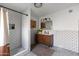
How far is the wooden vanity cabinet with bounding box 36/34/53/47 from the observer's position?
3.32 meters

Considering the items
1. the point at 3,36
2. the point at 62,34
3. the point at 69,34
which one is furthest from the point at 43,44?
the point at 3,36

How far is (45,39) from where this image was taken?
3.37m

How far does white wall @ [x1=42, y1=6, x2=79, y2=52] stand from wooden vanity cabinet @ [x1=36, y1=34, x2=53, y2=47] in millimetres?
213

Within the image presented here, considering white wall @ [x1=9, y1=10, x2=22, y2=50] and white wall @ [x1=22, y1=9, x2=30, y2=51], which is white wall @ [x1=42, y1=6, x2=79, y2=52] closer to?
white wall @ [x1=22, y1=9, x2=30, y2=51]

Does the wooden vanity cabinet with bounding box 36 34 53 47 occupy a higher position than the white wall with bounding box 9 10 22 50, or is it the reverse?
the white wall with bounding box 9 10 22 50

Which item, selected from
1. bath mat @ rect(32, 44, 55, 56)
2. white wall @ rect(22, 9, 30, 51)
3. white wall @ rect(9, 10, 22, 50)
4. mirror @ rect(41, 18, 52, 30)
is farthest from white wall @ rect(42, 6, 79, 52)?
white wall @ rect(9, 10, 22, 50)

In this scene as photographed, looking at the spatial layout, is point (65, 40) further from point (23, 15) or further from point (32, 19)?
point (23, 15)

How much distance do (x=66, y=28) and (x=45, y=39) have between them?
0.94 meters

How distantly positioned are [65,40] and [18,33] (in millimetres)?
1818

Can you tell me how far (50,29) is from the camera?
3291 mm

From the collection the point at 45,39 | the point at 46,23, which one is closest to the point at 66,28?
the point at 46,23

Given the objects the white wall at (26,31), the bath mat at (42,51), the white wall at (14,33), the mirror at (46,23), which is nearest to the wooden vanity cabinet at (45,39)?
the bath mat at (42,51)

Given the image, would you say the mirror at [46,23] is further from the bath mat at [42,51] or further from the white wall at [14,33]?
the white wall at [14,33]

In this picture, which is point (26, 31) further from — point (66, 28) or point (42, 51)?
point (66, 28)
